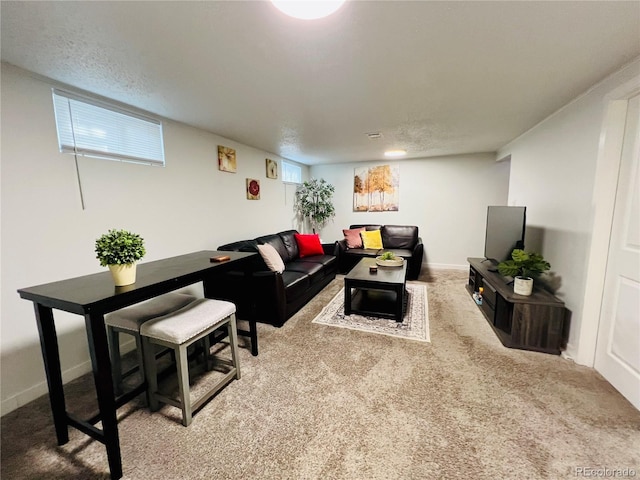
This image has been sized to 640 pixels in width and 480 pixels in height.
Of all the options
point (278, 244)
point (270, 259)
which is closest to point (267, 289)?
point (270, 259)

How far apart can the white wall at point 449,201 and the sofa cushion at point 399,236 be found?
13.6 inches

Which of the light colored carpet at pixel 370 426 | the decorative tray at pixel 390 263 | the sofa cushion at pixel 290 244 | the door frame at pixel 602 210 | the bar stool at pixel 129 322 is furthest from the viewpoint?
the sofa cushion at pixel 290 244

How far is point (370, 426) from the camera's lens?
156cm

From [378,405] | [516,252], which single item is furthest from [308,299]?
[516,252]

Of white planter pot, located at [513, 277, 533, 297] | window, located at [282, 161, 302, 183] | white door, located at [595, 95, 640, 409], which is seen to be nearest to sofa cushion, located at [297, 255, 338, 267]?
window, located at [282, 161, 302, 183]

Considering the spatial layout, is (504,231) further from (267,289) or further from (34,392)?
(34,392)

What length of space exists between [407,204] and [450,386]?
161 inches

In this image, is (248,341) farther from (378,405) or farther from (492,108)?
(492,108)

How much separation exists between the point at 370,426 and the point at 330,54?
226 cm

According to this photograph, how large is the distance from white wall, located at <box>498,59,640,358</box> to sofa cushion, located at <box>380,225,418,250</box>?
2.17 m

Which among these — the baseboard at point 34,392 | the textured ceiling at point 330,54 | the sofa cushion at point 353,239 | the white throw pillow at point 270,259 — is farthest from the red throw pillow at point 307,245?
the baseboard at point 34,392

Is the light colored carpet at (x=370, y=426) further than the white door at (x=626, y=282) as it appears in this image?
No

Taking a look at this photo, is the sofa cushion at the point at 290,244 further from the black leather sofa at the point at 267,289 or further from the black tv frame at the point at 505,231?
the black tv frame at the point at 505,231

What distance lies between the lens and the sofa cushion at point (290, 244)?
13.9 ft
